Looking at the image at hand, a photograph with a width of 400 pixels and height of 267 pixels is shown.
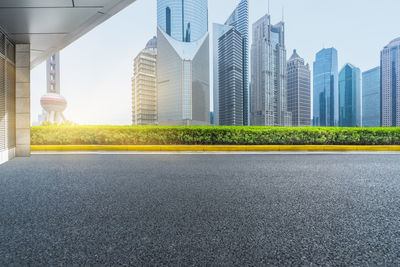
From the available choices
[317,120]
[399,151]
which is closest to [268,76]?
[317,120]

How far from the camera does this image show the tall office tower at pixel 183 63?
90.7 metres

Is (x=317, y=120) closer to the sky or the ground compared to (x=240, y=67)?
closer to the ground

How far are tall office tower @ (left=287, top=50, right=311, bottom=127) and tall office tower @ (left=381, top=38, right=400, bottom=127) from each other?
3601cm

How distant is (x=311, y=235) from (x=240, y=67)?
135 m

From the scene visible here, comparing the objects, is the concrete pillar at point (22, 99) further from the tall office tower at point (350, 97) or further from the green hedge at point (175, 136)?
the tall office tower at point (350, 97)

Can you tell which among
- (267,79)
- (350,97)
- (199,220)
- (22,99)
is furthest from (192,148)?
(350,97)

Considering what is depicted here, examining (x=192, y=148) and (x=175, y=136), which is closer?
(x=192, y=148)

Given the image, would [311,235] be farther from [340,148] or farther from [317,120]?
[317,120]

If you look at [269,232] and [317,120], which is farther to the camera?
[317,120]

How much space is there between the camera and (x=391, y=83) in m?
93.6

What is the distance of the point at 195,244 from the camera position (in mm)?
1738

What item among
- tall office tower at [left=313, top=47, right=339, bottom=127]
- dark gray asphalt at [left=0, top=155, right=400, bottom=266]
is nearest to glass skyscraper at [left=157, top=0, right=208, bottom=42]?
tall office tower at [left=313, top=47, right=339, bottom=127]

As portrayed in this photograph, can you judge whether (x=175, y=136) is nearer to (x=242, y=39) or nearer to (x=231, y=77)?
(x=231, y=77)

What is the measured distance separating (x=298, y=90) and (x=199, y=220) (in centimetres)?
13791
